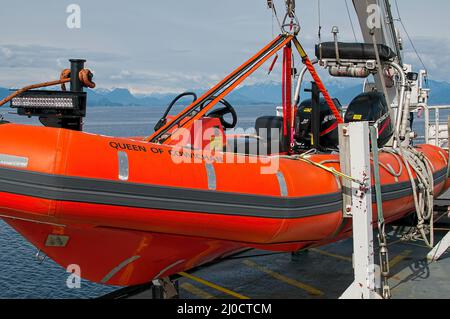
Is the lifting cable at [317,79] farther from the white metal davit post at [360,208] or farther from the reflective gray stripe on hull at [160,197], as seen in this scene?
the reflective gray stripe on hull at [160,197]

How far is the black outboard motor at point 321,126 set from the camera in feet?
19.8

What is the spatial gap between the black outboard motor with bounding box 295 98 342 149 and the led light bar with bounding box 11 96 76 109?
3174 mm

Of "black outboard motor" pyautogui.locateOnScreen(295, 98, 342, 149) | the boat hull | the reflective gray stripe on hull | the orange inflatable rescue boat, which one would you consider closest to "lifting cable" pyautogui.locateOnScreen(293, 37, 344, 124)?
the orange inflatable rescue boat

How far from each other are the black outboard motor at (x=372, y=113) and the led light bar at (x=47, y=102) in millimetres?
3676

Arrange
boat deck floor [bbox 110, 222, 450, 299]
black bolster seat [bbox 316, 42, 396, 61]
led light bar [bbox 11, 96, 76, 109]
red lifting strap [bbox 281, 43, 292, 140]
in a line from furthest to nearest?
black bolster seat [bbox 316, 42, 396, 61], boat deck floor [bbox 110, 222, 450, 299], red lifting strap [bbox 281, 43, 292, 140], led light bar [bbox 11, 96, 76, 109]

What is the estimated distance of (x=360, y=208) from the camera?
429 cm

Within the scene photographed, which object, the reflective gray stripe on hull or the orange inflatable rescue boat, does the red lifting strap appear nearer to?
the orange inflatable rescue boat

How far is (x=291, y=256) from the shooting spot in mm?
7289

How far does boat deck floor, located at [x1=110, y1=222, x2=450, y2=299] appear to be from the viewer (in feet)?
18.9

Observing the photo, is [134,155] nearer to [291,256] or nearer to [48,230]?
[48,230]

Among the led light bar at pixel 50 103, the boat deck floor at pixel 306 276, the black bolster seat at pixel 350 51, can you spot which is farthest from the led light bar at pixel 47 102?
the black bolster seat at pixel 350 51

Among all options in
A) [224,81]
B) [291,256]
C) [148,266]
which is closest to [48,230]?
[148,266]

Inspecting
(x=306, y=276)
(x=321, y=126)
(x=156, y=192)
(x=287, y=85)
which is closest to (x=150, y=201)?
(x=156, y=192)

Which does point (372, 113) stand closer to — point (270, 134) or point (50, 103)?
point (270, 134)
